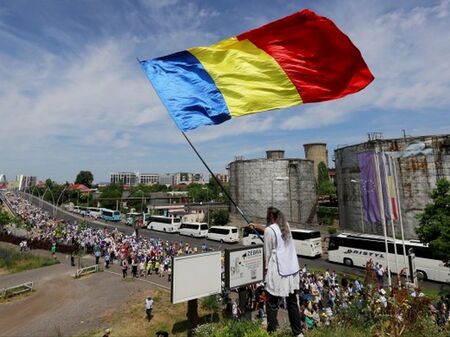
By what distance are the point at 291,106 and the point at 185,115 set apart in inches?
87.6

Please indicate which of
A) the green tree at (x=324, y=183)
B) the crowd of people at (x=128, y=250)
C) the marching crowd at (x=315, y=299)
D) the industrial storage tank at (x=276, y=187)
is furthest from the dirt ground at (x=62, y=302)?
the green tree at (x=324, y=183)

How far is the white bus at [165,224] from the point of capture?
2004 inches

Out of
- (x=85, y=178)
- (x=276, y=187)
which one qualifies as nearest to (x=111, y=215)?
(x=276, y=187)

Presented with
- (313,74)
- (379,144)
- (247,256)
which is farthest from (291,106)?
(379,144)

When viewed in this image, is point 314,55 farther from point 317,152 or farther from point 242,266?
point 317,152

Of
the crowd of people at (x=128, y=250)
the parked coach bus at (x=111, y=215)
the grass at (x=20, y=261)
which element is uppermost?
the parked coach bus at (x=111, y=215)

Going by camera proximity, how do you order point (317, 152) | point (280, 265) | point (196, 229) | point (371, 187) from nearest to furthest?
point (280, 265), point (371, 187), point (196, 229), point (317, 152)

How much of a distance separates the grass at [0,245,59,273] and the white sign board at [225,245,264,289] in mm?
24999

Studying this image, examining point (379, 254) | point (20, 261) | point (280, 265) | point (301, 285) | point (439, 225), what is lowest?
point (20, 261)

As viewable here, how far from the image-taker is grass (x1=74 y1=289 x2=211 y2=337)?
15.3m

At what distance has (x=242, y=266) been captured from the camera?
1229 cm

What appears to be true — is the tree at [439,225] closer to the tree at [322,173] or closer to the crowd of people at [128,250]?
the crowd of people at [128,250]

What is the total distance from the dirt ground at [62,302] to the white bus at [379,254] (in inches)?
666

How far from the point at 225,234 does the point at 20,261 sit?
21.6m
